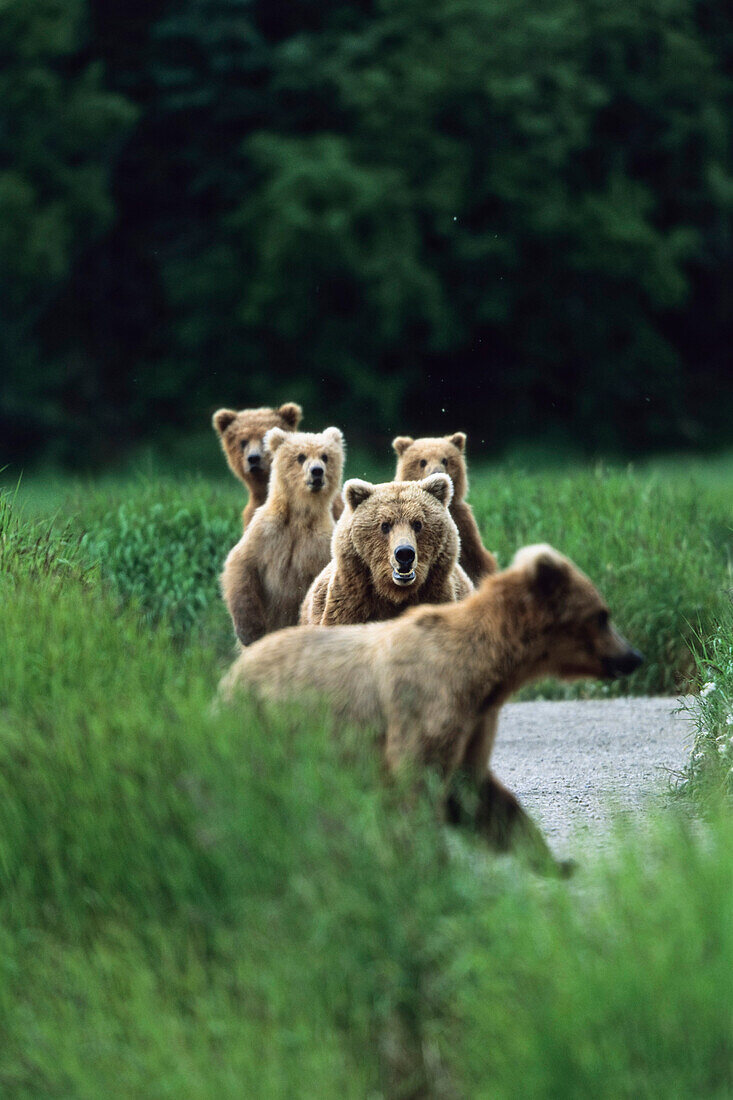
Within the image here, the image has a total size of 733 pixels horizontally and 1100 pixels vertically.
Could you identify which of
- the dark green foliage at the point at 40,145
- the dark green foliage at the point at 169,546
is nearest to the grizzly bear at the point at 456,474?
the dark green foliage at the point at 169,546

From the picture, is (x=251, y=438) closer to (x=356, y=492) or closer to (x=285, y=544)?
(x=285, y=544)

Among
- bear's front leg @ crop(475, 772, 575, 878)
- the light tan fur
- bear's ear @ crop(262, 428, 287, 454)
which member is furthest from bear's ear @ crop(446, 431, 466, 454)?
bear's front leg @ crop(475, 772, 575, 878)

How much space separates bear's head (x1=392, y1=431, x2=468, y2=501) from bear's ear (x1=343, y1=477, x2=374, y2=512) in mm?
1437

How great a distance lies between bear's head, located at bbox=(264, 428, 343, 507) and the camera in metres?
4.91

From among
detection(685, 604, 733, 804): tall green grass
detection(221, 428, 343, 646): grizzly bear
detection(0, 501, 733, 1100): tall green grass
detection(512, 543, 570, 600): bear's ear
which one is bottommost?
detection(685, 604, 733, 804): tall green grass

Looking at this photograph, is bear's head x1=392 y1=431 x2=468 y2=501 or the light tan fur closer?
bear's head x1=392 y1=431 x2=468 y2=501

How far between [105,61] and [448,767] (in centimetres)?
1583

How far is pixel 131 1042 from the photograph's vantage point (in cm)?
238

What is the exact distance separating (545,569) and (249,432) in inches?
133

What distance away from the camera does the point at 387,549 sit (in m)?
4.00

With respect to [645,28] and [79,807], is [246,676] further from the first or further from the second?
[645,28]

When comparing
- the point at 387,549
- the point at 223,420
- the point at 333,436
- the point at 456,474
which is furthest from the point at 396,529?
the point at 223,420

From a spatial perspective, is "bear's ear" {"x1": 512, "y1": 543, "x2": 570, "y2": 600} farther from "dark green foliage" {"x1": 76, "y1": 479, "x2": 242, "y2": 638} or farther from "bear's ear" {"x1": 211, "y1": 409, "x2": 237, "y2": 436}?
"dark green foliage" {"x1": 76, "y1": 479, "x2": 242, "y2": 638}

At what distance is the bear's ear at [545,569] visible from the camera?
9.17 ft
